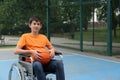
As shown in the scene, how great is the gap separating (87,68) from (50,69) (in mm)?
3955

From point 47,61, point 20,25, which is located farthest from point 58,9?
point 47,61

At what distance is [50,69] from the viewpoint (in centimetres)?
615

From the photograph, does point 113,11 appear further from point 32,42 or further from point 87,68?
point 32,42

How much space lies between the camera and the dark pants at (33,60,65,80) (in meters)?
5.84

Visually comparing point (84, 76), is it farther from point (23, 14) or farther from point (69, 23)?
point (23, 14)

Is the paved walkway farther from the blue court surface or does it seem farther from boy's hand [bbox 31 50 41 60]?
boy's hand [bbox 31 50 41 60]

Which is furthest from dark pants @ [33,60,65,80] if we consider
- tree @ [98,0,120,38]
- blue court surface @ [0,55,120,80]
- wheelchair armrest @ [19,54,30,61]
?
tree @ [98,0,120,38]

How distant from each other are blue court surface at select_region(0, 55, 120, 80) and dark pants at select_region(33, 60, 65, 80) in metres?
2.33

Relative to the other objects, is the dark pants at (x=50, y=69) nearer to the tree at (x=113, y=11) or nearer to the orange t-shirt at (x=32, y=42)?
the orange t-shirt at (x=32, y=42)

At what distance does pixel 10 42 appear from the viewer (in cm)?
1817

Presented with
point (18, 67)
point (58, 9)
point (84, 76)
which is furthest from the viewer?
point (58, 9)

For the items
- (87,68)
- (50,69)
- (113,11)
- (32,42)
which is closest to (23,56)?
(32,42)

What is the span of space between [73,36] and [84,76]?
23.4ft

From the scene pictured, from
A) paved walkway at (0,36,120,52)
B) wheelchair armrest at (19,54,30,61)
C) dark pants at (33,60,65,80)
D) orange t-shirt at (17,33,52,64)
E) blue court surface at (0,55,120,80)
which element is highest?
orange t-shirt at (17,33,52,64)
